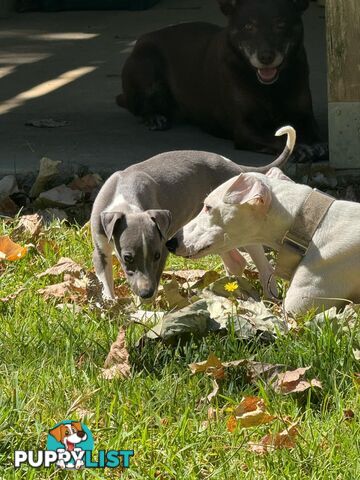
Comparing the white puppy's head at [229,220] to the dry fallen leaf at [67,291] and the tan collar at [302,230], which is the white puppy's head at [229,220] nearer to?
the tan collar at [302,230]

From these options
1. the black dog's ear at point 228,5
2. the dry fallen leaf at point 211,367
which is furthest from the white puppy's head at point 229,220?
the black dog's ear at point 228,5

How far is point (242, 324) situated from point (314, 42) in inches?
299

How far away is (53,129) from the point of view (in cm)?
779

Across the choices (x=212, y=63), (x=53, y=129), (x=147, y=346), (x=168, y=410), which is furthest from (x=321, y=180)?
(x=168, y=410)

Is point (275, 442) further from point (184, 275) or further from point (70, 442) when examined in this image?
point (184, 275)

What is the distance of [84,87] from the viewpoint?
928 cm

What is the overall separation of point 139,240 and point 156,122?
11.7 ft

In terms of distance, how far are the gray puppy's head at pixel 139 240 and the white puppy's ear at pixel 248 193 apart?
1.36 feet

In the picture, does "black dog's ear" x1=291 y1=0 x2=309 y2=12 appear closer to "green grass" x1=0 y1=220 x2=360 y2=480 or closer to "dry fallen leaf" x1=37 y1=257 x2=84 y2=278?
"dry fallen leaf" x1=37 y1=257 x2=84 y2=278

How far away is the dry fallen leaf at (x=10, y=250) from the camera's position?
5.05 metres

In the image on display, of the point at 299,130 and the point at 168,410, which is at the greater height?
the point at 168,410

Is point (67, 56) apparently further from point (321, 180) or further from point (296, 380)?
point (296, 380)

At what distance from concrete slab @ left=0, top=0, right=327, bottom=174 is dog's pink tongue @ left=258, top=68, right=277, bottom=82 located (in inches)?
21.4

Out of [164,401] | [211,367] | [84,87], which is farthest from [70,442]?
[84,87]
